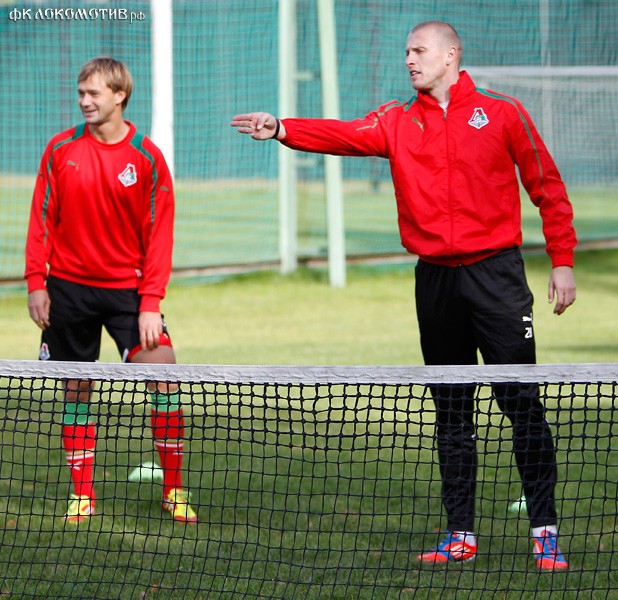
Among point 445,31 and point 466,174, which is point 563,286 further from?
point 445,31

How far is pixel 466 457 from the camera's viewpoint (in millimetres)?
5309

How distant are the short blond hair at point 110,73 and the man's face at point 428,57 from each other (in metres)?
1.51

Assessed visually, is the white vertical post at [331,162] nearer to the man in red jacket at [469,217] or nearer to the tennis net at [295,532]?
the tennis net at [295,532]

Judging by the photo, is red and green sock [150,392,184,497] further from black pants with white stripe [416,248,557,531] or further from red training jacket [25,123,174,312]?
black pants with white stripe [416,248,557,531]

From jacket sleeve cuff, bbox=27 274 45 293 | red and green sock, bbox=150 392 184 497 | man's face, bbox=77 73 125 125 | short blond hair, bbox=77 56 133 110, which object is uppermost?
short blond hair, bbox=77 56 133 110

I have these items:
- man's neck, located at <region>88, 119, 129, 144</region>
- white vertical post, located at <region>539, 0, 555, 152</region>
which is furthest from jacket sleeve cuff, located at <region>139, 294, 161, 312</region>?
white vertical post, located at <region>539, 0, 555, 152</region>

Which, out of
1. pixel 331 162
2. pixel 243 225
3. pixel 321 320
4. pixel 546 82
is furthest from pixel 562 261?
pixel 546 82

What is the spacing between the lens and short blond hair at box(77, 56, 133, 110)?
586 cm

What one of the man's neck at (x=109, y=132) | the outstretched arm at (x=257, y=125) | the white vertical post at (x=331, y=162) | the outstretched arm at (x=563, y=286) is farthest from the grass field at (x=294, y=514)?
the white vertical post at (x=331, y=162)

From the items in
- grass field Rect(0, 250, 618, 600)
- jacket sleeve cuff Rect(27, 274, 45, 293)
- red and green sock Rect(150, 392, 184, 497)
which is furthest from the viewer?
jacket sleeve cuff Rect(27, 274, 45, 293)

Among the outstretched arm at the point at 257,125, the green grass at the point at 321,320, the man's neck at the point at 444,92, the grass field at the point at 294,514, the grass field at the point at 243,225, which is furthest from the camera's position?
the grass field at the point at 243,225

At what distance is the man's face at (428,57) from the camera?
5.18 meters

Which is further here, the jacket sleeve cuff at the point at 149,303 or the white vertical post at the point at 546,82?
the white vertical post at the point at 546,82

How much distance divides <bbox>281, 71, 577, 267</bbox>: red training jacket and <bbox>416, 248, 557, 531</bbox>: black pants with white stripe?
10cm
